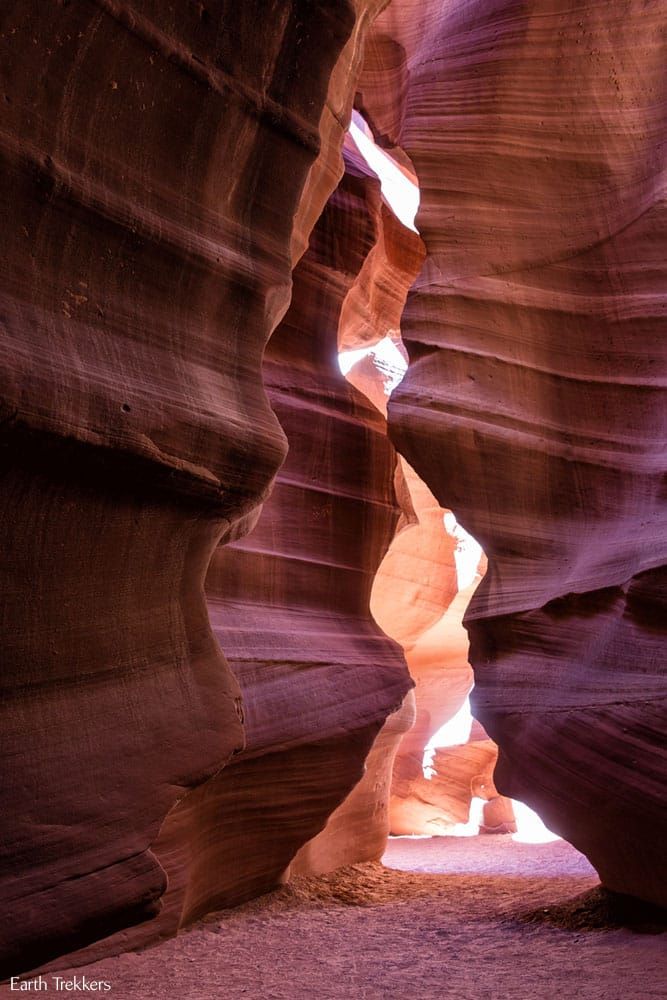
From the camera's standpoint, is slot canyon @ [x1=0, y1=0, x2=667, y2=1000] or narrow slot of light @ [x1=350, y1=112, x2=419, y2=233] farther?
narrow slot of light @ [x1=350, y1=112, x2=419, y2=233]

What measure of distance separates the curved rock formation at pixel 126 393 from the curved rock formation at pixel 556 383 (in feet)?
5.53

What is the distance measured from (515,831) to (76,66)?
786cm

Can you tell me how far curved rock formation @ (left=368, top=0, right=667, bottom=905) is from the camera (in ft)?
10.9

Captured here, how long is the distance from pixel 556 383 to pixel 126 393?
2.58 m

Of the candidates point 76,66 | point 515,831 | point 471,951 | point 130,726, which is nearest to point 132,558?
point 130,726

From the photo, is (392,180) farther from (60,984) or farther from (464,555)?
(60,984)

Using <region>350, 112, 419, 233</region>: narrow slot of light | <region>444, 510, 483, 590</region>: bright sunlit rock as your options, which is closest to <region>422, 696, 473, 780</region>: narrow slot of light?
<region>444, 510, 483, 590</region>: bright sunlit rock

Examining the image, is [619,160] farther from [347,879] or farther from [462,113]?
[347,879]

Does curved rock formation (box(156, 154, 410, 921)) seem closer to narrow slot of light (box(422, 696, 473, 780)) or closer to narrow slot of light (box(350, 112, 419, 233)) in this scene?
narrow slot of light (box(350, 112, 419, 233))

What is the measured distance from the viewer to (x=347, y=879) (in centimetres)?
434

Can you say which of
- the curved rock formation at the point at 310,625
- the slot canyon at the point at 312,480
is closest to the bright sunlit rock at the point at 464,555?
the slot canyon at the point at 312,480

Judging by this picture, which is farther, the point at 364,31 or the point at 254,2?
the point at 364,31

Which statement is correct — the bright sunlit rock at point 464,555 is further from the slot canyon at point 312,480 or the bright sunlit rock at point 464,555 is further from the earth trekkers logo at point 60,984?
the earth trekkers logo at point 60,984

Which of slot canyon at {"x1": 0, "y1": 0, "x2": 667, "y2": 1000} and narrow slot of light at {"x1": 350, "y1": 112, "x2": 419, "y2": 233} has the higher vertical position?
narrow slot of light at {"x1": 350, "y1": 112, "x2": 419, "y2": 233}
